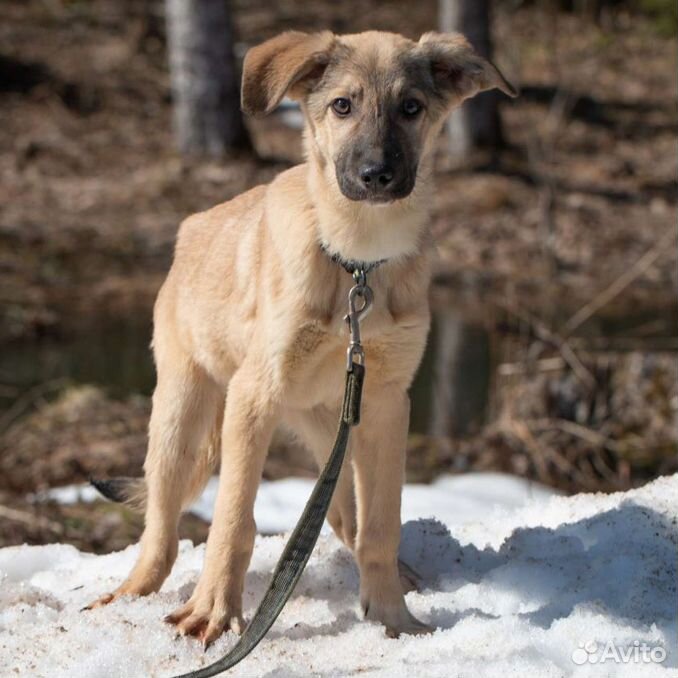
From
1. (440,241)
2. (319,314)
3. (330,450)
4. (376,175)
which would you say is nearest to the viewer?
(376,175)

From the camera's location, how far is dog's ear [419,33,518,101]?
433 centimetres

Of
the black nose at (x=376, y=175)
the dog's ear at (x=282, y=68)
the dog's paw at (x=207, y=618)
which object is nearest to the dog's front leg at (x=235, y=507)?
the dog's paw at (x=207, y=618)

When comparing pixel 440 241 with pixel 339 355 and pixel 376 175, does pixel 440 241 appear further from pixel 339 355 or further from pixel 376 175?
pixel 376 175

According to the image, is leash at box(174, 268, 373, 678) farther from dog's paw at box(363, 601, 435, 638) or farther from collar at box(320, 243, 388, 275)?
dog's paw at box(363, 601, 435, 638)

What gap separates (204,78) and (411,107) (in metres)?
8.27

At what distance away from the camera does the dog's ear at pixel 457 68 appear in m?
4.33

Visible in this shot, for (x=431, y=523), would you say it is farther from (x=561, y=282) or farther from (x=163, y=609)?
(x=561, y=282)

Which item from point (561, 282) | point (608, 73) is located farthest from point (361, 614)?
point (608, 73)

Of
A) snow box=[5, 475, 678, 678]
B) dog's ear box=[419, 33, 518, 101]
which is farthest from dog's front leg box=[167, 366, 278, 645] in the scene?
dog's ear box=[419, 33, 518, 101]

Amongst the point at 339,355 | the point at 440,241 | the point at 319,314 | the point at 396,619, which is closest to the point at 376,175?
the point at 319,314

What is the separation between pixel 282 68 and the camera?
13.8ft

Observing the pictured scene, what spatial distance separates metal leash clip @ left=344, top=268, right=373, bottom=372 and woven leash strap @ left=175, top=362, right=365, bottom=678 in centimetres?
4

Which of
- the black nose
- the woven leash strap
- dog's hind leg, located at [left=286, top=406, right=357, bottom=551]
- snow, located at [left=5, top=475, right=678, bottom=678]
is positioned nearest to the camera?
the woven leash strap

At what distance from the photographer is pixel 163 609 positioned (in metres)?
4.17
